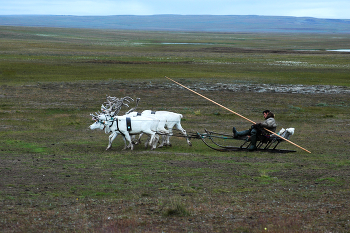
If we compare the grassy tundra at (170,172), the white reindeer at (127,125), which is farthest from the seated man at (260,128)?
the white reindeer at (127,125)

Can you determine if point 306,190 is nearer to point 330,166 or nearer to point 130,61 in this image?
point 330,166

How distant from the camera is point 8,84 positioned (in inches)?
1486

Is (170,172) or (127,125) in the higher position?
(127,125)

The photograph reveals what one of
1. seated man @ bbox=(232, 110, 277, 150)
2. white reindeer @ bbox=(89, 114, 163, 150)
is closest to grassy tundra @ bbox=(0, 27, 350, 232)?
seated man @ bbox=(232, 110, 277, 150)

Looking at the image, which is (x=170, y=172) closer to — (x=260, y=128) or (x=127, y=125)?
(x=127, y=125)

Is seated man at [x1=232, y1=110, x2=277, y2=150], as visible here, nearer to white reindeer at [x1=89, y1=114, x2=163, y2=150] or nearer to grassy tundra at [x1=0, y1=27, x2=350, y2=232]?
grassy tundra at [x1=0, y1=27, x2=350, y2=232]

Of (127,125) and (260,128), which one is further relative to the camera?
(127,125)

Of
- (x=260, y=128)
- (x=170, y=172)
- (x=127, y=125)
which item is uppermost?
(x=260, y=128)

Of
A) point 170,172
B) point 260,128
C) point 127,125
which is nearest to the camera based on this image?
point 170,172

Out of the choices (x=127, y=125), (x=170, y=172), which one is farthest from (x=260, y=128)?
(x=127, y=125)

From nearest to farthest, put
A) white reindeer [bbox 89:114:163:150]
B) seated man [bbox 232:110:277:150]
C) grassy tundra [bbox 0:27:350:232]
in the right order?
grassy tundra [bbox 0:27:350:232] < seated man [bbox 232:110:277:150] < white reindeer [bbox 89:114:163:150]

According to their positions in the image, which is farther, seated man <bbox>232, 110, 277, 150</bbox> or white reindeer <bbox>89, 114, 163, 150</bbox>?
white reindeer <bbox>89, 114, 163, 150</bbox>

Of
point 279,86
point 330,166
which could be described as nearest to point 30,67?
point 279,86

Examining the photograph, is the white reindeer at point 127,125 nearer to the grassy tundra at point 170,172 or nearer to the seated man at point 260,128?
the grassy tundra at point 170,172
